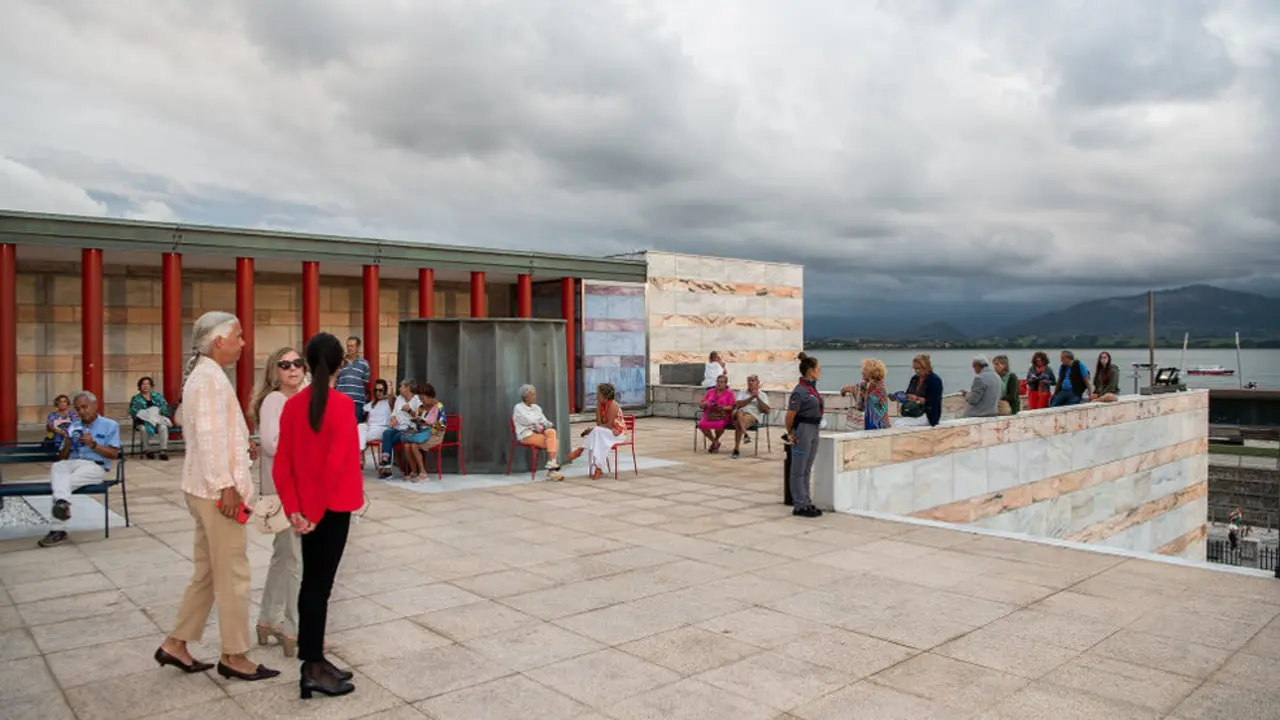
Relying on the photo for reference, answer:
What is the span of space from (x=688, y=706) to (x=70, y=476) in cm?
659

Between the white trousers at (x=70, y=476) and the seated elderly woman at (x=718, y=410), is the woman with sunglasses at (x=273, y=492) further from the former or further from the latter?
the seated elderly woman at (x=718, y=410)

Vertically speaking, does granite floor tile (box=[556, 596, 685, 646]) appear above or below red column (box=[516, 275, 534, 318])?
below

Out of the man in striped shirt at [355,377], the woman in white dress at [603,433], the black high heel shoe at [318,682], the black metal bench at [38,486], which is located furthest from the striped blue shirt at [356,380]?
the black high heel shoe at [318,682]

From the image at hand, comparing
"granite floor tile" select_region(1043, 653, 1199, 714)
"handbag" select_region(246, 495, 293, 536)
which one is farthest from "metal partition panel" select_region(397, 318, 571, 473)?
"granite floor tile" select_region(1043, 653, 1199, 714)

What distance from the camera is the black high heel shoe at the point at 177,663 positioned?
177 inches

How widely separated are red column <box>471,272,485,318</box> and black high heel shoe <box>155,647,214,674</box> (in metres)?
16.7

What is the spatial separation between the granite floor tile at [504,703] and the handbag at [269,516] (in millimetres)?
1136

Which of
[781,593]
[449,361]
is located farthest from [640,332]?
[781,593]

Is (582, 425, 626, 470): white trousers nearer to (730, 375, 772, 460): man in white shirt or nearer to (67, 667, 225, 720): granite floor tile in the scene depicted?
(730, 375, 772, 460): man in white shirt

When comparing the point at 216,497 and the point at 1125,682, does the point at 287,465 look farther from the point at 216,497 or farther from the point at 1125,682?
the point at 1125,682

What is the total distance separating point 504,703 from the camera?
13.8 ft

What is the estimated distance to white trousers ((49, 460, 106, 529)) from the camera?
786 cm

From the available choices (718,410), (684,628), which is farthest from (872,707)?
(718,410)

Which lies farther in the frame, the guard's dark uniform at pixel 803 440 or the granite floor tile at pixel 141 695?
the guard's dark uniform at pixel 803 440
